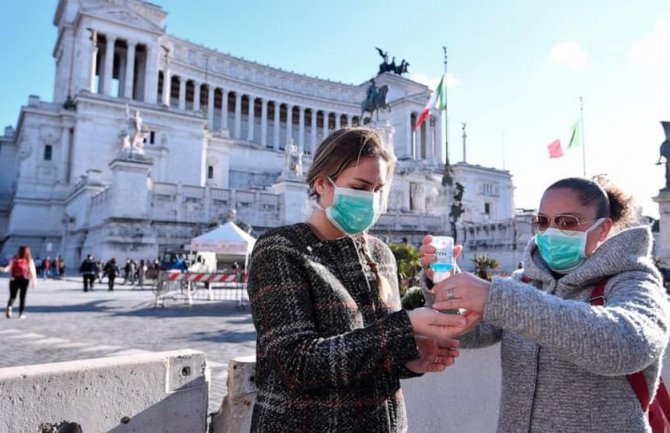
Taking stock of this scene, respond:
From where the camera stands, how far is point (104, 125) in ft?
131

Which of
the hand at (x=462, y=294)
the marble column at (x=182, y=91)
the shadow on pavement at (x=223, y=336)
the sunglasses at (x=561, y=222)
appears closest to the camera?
the hand at (x=462, y=294)

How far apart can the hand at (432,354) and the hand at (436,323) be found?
0.12 m

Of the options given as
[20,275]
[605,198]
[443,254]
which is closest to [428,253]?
[443,254]

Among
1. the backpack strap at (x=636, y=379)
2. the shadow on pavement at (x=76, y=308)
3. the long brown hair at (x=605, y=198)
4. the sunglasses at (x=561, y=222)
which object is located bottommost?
the shadow on pavement at (x=76, y=308)

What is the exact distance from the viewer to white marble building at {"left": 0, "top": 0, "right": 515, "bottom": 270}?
27.6m

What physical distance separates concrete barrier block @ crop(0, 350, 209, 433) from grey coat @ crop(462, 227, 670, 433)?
1.43m

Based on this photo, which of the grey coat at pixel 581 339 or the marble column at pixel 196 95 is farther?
the marble column at pixel 196 95

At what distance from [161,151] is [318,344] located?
42.3 m

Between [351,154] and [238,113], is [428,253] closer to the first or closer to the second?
[351,154]

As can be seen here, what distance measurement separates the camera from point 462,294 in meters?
1.38

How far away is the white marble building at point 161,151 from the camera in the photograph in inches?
1085

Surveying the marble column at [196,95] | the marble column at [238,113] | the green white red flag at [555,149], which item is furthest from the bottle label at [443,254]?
the marble column at [238,113]

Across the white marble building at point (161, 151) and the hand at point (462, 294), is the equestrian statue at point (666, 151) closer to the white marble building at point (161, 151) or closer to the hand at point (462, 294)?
the white marble building at point (161, 151)

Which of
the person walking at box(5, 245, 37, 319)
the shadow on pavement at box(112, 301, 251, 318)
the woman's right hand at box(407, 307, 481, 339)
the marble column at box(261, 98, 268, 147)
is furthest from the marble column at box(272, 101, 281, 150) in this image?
the woman's right hand at box(407, 307, 481, 339)
